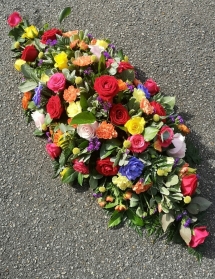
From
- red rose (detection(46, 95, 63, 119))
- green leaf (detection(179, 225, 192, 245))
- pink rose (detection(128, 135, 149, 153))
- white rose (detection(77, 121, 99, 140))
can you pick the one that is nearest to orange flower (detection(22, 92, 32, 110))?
red rose (detection(46, 95, 63, 119))

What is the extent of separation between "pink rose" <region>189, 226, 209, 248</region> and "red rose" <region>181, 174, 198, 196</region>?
0.64 ft

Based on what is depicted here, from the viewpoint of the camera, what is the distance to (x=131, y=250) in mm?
2283

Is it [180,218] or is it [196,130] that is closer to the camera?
[180,218]

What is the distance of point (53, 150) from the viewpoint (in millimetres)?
2324

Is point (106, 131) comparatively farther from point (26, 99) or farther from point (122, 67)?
point (26, 99)

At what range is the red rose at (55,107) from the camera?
2.25m

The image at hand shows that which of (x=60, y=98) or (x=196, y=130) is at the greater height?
(x=60, y=98)

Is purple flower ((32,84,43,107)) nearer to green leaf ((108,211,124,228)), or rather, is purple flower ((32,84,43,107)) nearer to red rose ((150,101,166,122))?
red rose ((150,101,166,122))

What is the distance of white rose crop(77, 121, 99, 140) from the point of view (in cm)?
214

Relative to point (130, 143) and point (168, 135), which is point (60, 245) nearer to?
point (130, 143)

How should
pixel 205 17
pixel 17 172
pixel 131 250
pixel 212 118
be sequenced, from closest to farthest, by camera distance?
pixel 131 250 < pixel 17 172 < pixel 212 118 < pixel 205 17

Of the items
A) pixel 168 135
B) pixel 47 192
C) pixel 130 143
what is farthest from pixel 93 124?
pixel 47 192

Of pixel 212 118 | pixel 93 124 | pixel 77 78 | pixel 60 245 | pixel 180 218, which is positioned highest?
pixel 77 78

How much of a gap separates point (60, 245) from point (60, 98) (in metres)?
0.81
